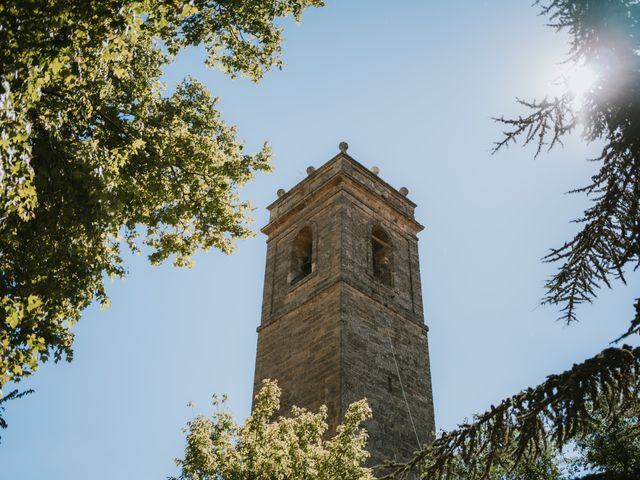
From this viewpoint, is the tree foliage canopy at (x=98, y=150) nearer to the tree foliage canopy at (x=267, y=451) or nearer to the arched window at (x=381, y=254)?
the tree foliage canopy at (x=267, y=451)

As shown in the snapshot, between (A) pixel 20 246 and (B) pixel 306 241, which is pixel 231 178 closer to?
(A) pixel 20 246

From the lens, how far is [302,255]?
18.3 m

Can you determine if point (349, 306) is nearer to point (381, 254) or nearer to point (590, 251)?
point (381, 254)

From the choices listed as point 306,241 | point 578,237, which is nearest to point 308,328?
point 306,241

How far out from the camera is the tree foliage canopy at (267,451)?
855cm

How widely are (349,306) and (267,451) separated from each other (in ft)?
20.9

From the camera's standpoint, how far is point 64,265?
22.9ft

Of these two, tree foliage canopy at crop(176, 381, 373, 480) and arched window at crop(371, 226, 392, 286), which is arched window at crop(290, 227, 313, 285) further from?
tree foliage canopy at crop(176, 381, 373, 480)

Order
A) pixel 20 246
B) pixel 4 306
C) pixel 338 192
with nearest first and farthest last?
1. pixel 4 306
2. pixel 20 246
3. pixel 338 192

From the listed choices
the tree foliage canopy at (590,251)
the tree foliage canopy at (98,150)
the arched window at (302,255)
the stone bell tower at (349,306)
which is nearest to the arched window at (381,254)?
the stone bell tower at (349,306)

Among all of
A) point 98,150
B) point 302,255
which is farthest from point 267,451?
point 302,255

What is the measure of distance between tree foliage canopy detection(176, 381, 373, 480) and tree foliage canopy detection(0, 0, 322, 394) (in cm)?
242

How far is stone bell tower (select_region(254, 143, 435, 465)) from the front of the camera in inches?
532

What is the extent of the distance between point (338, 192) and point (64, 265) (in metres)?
11.3
